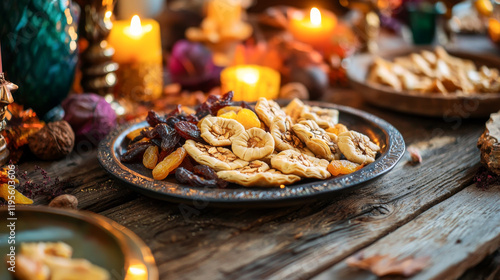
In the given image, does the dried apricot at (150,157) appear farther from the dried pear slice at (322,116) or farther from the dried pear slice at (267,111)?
the dried pear slice at (322,116)

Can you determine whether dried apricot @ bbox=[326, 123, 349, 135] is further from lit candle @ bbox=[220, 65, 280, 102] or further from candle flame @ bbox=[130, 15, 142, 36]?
candle flame @ bbox=[130, 15, 142, 36]

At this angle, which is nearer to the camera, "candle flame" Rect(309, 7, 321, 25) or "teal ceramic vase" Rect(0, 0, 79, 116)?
"teal ceramic vase" Rect(0, 0, 79, 116)

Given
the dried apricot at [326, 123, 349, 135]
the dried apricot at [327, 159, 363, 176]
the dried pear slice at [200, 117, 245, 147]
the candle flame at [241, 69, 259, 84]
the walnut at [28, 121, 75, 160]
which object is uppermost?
the candle flame at [241, 69, 259, 84]

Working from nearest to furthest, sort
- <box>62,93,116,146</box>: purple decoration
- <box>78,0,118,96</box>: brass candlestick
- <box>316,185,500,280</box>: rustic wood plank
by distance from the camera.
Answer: <box>316,185,500,280</box>: rustic wood plank → <box>62,93,116,146</box>: purple decoration → <box>78,0,118,96</box>: brass candlestick

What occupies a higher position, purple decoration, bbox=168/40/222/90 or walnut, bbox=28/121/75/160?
purple decoration, bbox=168/40/222/90

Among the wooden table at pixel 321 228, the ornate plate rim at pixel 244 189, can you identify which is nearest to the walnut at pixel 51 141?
the wooden table at pixel 321 228

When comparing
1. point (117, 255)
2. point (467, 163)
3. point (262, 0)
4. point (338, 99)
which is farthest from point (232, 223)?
point (262, 0)

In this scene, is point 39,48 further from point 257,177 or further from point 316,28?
point 316,28

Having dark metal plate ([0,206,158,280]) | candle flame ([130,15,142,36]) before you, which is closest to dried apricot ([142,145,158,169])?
dark metal plate ([0,206,158,280])

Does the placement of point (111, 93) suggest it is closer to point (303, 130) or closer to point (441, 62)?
point (303, 130)
